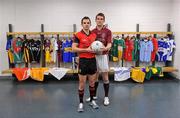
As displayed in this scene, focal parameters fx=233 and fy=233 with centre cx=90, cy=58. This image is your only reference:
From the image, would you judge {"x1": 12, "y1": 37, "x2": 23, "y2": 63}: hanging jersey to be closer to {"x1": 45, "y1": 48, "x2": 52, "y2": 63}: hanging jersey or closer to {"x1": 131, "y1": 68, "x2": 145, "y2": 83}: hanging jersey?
{"x1": 45, "y1": 48, "x2": 52, "y2": 63}: hanging jersey

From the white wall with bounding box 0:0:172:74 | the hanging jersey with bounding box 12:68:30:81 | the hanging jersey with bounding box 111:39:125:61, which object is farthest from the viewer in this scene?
the white wall with bounding box 0:0:172:74

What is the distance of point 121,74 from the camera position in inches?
217

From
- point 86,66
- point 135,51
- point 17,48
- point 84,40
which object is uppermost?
point 84,40

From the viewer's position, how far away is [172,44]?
226 inches

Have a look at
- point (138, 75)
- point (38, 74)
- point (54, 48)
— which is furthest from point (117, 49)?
point (38, 74)

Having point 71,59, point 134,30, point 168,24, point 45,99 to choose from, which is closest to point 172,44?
point 168,24

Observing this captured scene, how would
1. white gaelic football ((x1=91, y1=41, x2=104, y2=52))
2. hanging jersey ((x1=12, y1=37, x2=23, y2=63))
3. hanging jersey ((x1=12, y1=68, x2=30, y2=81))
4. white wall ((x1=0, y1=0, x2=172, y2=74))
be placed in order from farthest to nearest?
white wall ((x1=0, y1=0, x2=172, y2=74)) < hanging jersey ((x1=12, y1=37, x2=23, y2=63)) < hanging jersey ((x1=12, y1=68, x2=30, y2=81)) < white gaelic football ((x1=91, y1=41, x2=104, y2=52))

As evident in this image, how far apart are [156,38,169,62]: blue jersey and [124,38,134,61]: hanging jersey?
0.70 meters

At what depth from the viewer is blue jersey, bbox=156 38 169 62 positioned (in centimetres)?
573

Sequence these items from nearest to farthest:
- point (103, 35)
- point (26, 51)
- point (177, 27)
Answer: point (103, 35)
point (26, 51)
point (177, 27)

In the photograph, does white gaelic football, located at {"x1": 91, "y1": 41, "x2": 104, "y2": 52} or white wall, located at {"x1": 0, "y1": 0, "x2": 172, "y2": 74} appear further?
white wall, located at {"x1": 0, "y1": 0, "x2": 172, "y2": 74}

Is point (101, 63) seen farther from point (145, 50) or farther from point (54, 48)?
point (145, 50)

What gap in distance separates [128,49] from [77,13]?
156 centimetres

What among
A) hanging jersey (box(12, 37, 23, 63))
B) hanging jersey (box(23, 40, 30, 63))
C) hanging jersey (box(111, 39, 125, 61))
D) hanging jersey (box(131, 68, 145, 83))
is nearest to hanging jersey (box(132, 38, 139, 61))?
hanging jersey (box(111, 39, 125, 61))
